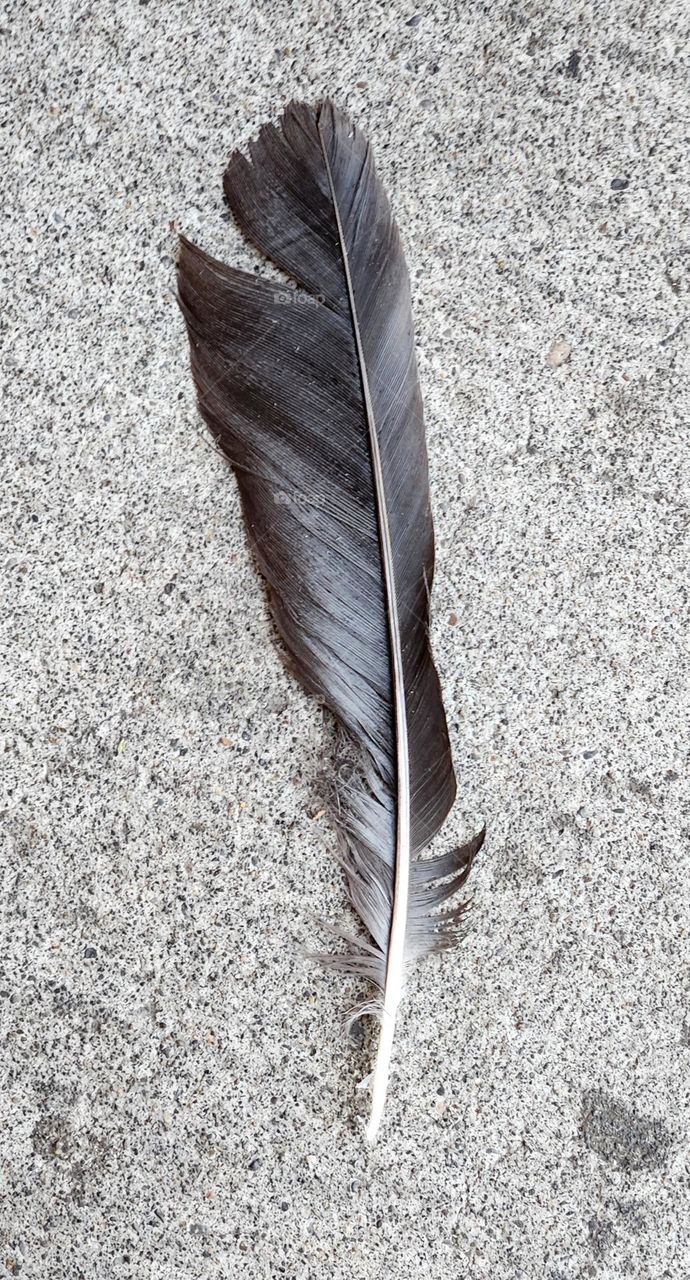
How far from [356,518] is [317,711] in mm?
229

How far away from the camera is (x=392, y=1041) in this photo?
980 mm

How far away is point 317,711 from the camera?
3.35 feet

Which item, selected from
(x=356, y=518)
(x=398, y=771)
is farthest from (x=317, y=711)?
(x=356, y=518)

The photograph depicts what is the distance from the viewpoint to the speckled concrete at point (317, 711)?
98 cm

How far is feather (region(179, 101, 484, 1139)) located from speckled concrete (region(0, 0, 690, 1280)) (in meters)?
0.05

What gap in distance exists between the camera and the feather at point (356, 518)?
0.97 meters

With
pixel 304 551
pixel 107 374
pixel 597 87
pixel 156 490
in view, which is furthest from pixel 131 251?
pixel 597 87

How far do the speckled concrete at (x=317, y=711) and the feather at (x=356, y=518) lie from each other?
5 cm

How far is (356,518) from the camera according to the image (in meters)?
0.98

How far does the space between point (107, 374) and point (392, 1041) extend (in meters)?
0.84

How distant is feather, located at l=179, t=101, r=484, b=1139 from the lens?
3.20 feet

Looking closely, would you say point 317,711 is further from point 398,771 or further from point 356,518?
point 356,518

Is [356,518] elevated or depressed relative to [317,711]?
elevated

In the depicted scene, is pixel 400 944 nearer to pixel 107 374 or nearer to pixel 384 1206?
pixel 384 1206
